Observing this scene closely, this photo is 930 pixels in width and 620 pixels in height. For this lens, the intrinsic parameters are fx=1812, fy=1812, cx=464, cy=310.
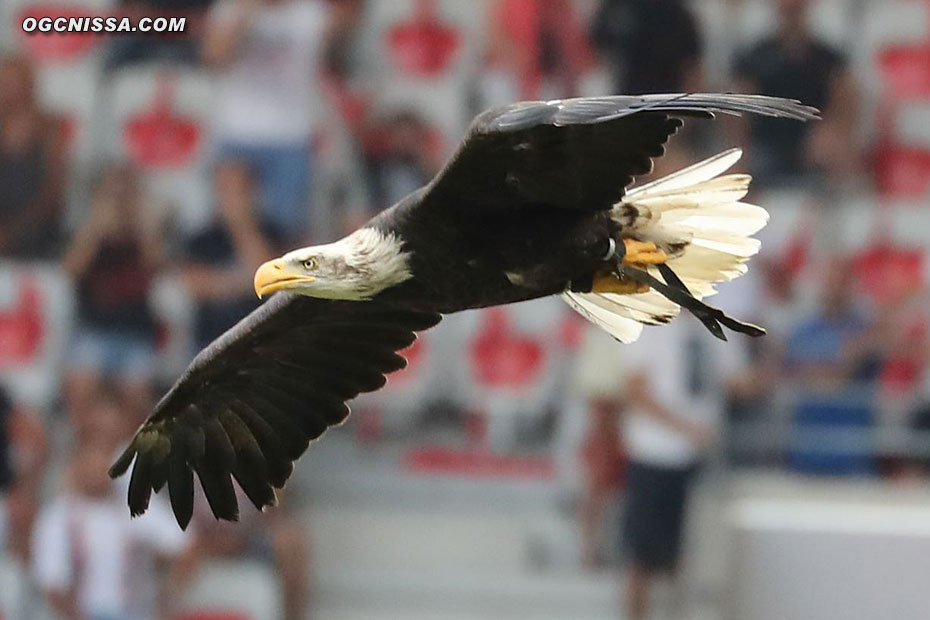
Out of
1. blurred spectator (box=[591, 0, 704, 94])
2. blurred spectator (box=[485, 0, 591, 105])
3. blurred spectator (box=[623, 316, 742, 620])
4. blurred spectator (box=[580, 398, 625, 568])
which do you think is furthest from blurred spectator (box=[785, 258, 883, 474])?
blurred spectator (box=[485, 0, 591, 105])

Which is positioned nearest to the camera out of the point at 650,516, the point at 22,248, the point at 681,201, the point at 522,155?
the point at 522,155

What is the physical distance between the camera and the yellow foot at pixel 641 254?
460 centimetres

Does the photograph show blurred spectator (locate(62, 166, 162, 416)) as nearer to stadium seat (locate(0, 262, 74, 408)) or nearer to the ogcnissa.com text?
stadium seat (locate(0, 262, 74, 408))

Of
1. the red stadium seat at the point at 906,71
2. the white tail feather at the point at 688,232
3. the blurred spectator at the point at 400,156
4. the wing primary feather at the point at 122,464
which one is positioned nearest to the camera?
the white tail feather at the point at 688,232

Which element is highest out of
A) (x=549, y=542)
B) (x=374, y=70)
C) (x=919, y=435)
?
(x=374, y=70)

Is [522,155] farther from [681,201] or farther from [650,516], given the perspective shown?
[650,516]

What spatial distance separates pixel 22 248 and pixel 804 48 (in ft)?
10.9

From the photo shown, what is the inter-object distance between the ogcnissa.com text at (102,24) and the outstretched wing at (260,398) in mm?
2593

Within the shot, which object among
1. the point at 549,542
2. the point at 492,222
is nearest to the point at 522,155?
the point at 492,222

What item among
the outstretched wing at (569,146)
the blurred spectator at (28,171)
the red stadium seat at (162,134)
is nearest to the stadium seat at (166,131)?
the red stadium seat at (162,134)

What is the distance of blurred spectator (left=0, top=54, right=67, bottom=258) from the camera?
7172 mm

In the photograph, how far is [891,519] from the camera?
21.0 feet

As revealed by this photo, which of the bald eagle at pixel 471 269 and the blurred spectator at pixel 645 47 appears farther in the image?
the blurred spectator at pixel 645 47

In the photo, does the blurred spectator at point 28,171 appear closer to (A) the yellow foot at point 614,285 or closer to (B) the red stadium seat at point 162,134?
(B) the red stadium seat at point 162,134
